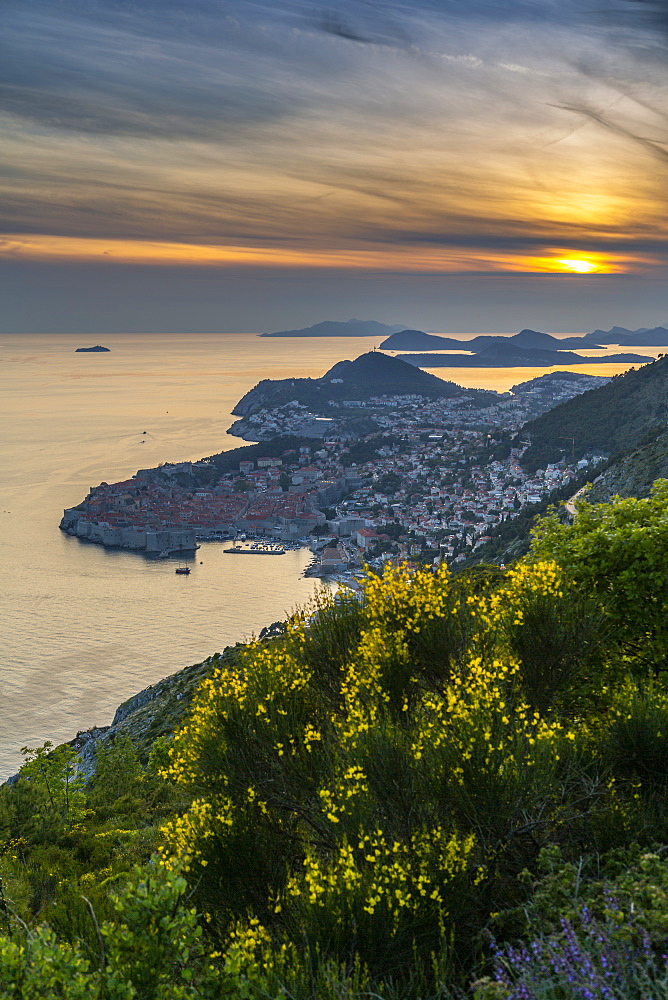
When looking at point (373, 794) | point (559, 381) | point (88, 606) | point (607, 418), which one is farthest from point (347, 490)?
point (559, 381)

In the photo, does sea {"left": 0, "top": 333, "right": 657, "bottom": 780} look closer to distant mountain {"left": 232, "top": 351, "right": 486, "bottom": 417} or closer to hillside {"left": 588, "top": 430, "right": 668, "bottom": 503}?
hillside {"left": 588, "top": 430, "right": 668, "bottom": 503}

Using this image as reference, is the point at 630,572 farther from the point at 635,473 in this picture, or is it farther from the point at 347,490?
the point at 347,490

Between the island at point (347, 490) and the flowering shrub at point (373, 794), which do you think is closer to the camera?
the flowering shrub at point (373, 794)

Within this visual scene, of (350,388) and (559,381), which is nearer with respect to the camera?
(350,388)

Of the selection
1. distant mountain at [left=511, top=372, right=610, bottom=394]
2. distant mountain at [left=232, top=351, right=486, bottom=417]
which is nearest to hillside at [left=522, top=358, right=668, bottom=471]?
distant mountain at [left=232, top=351, right=486, bottom=417]

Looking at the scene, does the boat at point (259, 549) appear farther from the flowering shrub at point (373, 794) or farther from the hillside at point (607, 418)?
the flowering shrub at point (373, 794)

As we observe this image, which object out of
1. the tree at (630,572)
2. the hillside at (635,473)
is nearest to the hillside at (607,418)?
the hillside at (635,473)
